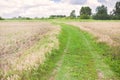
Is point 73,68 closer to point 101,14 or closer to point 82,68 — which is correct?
point 82,68

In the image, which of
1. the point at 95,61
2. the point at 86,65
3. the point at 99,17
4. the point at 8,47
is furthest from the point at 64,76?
the point at 99,17

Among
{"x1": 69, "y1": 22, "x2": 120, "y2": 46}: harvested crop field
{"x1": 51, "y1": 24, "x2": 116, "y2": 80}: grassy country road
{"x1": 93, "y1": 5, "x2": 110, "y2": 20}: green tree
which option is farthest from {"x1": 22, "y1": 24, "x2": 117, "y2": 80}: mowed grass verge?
{"x1": 93, "y1": 5, "x2": 110, "y2": 20}: green tree

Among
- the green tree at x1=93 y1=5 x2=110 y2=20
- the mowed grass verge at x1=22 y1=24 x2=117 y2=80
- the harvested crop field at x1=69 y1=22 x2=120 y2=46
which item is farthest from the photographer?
the green tree at x1=93 y1=5 x2=110 y2=20

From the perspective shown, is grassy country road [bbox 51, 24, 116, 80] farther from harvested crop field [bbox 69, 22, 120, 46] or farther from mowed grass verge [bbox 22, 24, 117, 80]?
harvested crop field [bbox 69, 22, 120, 46]

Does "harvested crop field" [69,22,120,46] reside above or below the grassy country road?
below

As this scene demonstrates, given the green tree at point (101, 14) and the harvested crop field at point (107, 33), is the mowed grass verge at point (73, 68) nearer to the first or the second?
the harvested crop field at point (107, 33)

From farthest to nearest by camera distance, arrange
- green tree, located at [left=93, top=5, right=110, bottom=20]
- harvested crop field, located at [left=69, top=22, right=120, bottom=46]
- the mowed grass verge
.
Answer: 1. green tree, located at [left=93, top=5, right=110, bottom=20]
2. harvested crop field, located at [left=69, top=22, right=120, bottom=46]
3. the mowed grass verge

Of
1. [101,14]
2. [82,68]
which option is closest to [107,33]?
[82,68]

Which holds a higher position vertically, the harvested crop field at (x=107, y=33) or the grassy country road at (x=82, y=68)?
the grassy country road at (x=82, y=68)

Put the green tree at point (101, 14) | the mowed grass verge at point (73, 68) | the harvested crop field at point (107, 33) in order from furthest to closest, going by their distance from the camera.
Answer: the green tree at point (101, 14) → the harvested crop field at point (107, 33) → the mowed grass verge at point (73, 68)

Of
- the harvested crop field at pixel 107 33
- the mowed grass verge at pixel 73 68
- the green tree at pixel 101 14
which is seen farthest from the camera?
the green tree at pixel 101 14

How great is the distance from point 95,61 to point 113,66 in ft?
4.58

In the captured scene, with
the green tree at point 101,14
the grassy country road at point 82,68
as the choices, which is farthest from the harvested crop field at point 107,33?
the green tree at point 101,14

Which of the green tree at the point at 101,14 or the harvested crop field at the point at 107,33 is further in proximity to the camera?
the green tree at the point at 101,14
